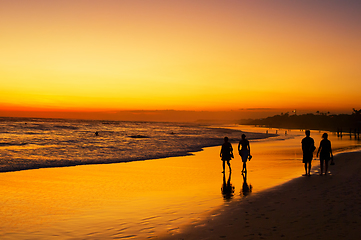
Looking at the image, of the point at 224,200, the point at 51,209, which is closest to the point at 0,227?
the point at 51,209

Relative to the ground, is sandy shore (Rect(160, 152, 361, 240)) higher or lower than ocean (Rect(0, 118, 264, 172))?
higher

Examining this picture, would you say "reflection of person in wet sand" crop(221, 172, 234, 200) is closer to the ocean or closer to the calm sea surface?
the calm sea surface

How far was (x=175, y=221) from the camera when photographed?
24.0 ft

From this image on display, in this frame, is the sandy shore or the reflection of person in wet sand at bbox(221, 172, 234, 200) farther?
the reflection of person in wet sand at bbox(221, 172, 234, 200)

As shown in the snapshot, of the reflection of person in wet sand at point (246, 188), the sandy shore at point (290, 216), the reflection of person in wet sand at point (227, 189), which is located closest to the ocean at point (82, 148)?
the reflection of person in wet sand at point (227, 189)

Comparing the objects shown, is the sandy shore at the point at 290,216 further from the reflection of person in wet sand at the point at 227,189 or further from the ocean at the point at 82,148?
the ocean at the point at 82,148

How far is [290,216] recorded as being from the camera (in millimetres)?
7348

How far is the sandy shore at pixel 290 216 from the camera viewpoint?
Result: 615cm

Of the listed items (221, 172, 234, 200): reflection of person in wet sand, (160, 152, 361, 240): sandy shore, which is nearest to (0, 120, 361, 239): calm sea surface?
(221, 172, 234, 200): reflection of person in wet sand

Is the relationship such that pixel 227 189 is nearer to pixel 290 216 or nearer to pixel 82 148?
pixel 290 216

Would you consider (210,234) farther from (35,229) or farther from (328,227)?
(35,229)

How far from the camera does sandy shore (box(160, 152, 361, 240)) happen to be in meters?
6.15

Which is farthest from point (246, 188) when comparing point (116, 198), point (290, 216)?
point (116, 198)

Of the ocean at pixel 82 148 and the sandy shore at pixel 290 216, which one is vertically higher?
the sandy shore at pixel 290 216
